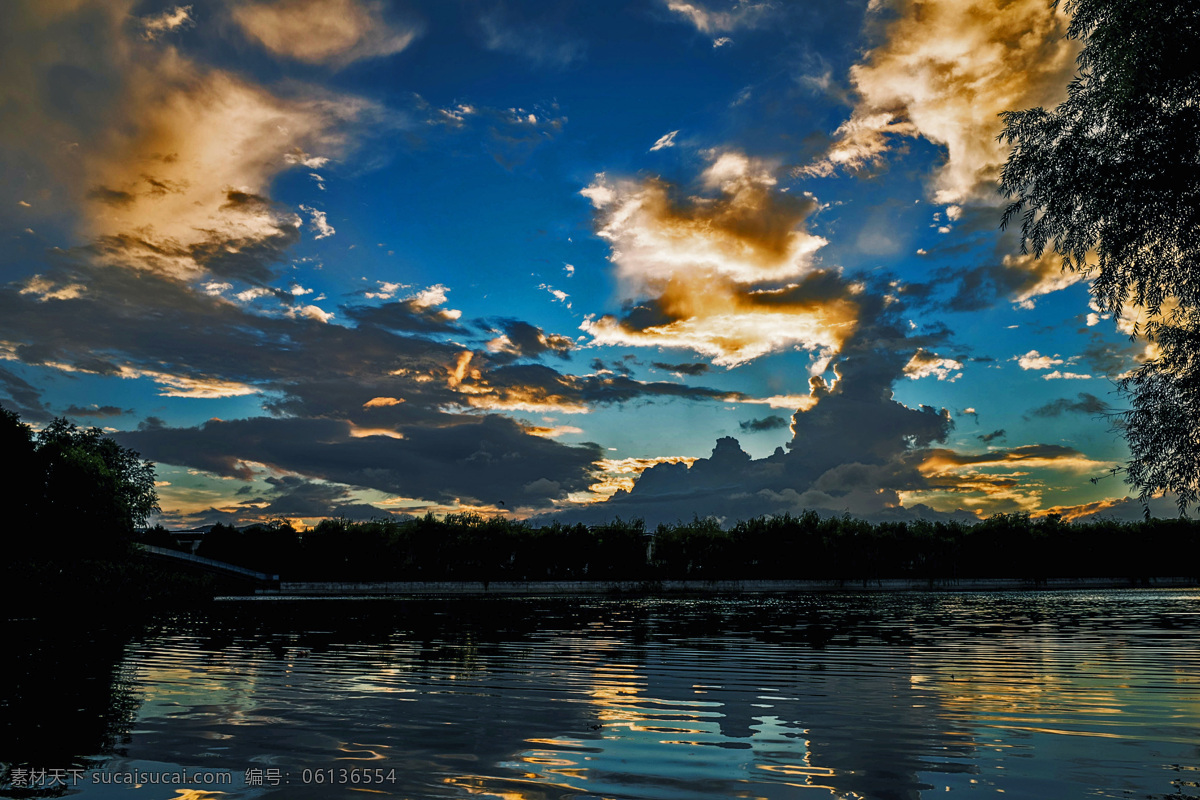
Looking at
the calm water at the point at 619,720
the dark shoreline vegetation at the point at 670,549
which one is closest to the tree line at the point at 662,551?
the dark shoreline vegetation at the point at 670,549

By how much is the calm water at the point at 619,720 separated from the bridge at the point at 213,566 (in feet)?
268

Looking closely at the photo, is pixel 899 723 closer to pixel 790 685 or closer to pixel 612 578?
pixel 790 685

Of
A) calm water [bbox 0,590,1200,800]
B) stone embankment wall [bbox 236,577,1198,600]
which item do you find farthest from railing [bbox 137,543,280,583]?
calm water [bbox 0,590,1200,800]

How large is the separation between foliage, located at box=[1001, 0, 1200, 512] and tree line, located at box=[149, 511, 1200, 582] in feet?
285

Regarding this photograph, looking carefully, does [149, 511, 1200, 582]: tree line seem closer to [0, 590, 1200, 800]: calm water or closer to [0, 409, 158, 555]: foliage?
[0, 409, 158, 555]: foliage

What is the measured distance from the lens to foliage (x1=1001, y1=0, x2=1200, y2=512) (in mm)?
17781

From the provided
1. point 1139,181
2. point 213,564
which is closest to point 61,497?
point 213,564

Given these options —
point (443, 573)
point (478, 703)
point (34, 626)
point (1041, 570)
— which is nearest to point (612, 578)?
point (443, 573)

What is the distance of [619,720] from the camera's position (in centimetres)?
1052

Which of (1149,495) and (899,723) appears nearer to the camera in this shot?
(899,723)

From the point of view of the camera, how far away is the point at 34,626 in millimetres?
32719

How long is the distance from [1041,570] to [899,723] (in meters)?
117

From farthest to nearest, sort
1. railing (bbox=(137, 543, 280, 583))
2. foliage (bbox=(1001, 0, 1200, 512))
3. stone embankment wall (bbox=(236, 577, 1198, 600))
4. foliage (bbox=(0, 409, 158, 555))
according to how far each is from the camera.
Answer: stone embankment wall (bbox=(236, 577, 1198, 600)) → railing (bbox=(137, 543, 280, 583)) → foliage (bbox=(0, 409, 158, 555)) → foliage (bbox=(1001, 0, 1200, 512))

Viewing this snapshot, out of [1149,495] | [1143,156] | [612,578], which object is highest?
[1143,156]
